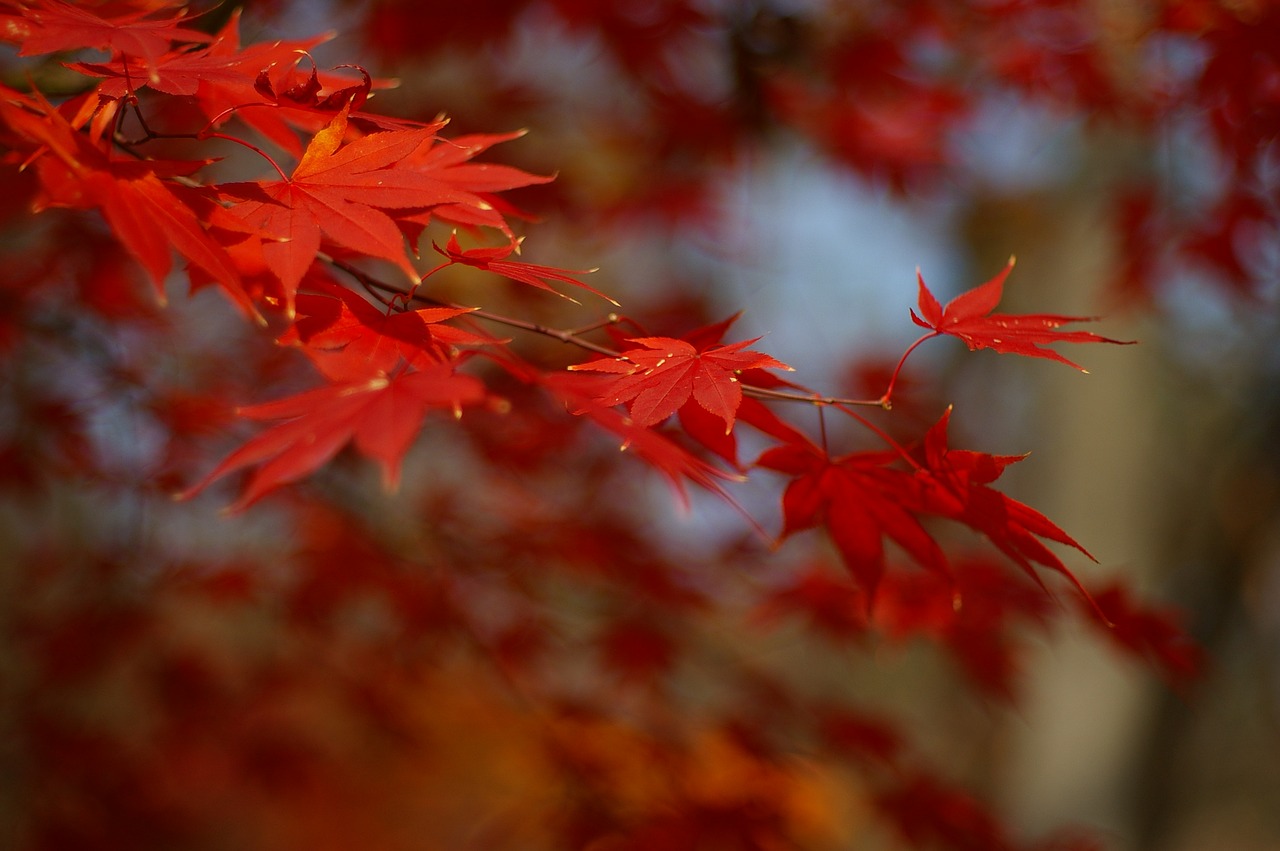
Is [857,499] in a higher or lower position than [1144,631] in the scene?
higher

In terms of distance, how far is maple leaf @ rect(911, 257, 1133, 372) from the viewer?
732 mm

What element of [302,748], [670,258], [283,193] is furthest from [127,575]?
[670,258]

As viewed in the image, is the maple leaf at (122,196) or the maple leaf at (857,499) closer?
the maple leaf at (122,196)

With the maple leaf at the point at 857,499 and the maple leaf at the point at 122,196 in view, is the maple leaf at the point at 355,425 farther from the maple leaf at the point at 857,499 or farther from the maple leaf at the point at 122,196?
the maple leaf at the point at 857,499

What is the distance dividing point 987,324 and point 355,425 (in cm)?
55

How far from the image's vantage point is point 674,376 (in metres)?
0.72

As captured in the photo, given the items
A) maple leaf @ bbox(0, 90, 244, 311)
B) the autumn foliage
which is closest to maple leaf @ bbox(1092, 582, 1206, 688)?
the autumn foliage

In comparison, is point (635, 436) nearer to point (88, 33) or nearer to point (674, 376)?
point (674, 376)

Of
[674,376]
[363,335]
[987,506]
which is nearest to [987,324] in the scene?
[987,506]

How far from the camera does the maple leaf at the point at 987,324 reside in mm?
732

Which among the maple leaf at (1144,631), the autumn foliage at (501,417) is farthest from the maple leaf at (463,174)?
the maple leaf at (1144,631)

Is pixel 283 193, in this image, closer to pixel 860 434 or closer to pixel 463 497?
pixel 463 497

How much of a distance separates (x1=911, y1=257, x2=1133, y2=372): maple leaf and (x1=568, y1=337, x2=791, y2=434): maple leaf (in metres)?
0.16

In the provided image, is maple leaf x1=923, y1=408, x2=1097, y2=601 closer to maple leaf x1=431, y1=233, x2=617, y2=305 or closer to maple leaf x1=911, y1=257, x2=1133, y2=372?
maple leaf x1=911, y1=257, x2=1133, y2=372
